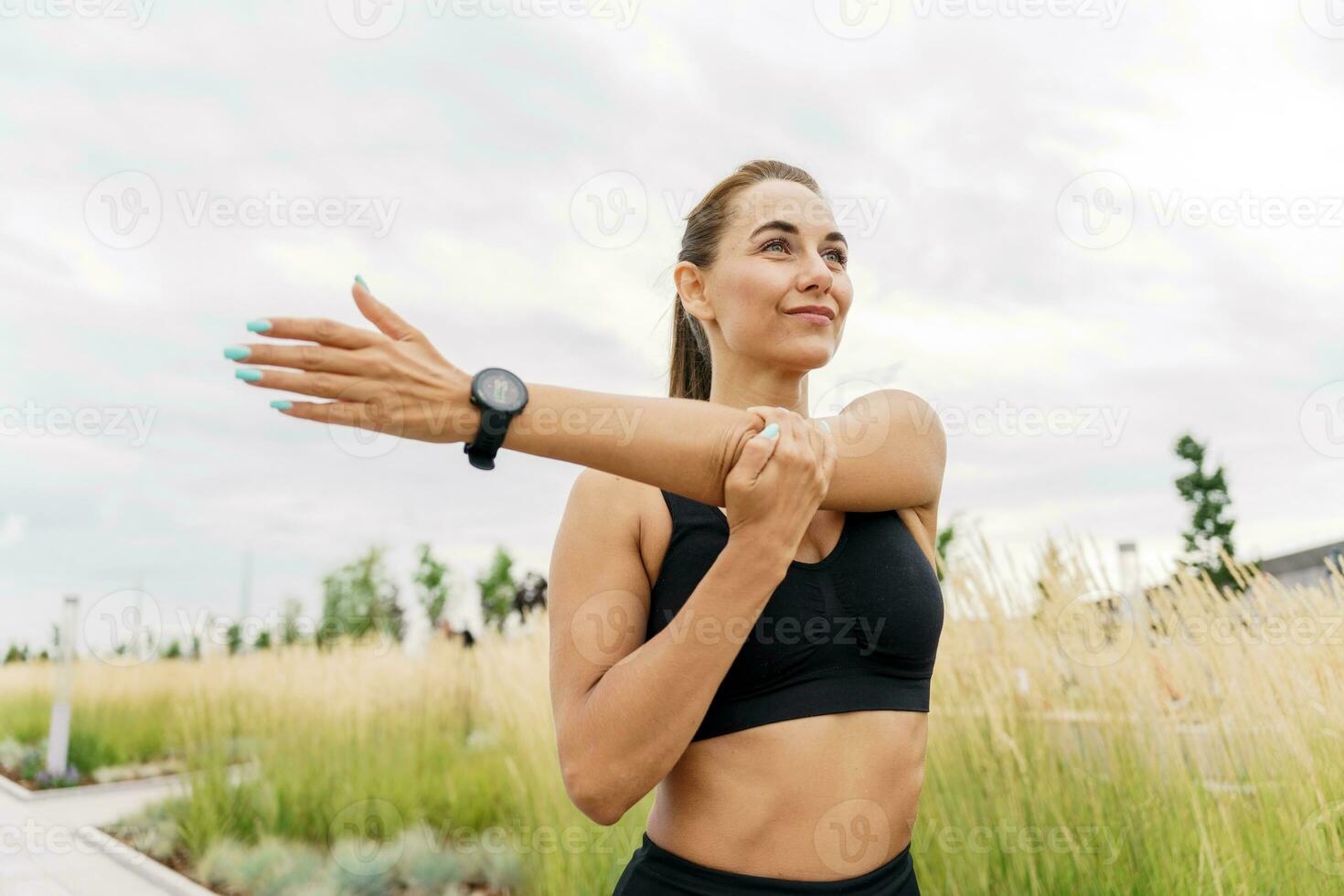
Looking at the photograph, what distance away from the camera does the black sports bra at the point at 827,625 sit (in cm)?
148

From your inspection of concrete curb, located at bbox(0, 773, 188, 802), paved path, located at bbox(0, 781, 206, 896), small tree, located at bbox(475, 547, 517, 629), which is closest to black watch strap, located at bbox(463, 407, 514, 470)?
paved path, located at bbox(0, 781, 206, 896)

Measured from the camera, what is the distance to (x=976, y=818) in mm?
3338

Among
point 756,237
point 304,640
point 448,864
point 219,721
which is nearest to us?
point 756,237

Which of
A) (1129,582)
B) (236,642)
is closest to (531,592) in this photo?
(236,642)

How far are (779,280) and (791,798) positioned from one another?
934mm

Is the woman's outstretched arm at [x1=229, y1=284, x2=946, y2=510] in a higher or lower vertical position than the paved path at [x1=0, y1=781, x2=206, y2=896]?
higher

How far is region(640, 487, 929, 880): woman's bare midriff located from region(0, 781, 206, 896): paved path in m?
5.73

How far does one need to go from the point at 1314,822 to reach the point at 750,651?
8.05 feet

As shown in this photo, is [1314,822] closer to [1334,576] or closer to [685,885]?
[1334,576]

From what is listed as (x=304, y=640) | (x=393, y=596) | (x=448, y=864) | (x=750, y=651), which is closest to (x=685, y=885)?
(x=750, y=651)

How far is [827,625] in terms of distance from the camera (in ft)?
4.98

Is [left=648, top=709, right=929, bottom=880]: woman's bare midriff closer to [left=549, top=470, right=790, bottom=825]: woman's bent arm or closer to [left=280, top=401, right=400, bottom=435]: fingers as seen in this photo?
[left=549, top=470, right=790, bottom=825]: woman's bent arm

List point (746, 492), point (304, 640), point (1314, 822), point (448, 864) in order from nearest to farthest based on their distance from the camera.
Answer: point (746, 492) → point (1314, 822) → point (448, 864) → point (304, 640)

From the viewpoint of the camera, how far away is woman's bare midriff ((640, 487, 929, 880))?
1.44m
